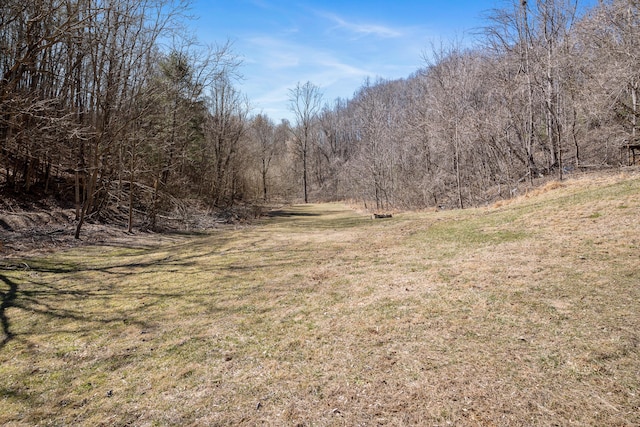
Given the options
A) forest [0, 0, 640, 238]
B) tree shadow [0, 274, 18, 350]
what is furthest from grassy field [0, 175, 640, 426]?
forest [0, 0, 640, 238]

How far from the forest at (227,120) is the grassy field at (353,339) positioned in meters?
4.45

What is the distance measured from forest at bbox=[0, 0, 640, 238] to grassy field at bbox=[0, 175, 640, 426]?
445cm

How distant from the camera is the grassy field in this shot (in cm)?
238

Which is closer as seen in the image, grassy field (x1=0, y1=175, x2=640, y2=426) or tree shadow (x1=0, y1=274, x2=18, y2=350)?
grassy field (x1=0, y1=175, x2=640, y2=426)

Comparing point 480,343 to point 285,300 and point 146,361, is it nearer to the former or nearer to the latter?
point 285,300

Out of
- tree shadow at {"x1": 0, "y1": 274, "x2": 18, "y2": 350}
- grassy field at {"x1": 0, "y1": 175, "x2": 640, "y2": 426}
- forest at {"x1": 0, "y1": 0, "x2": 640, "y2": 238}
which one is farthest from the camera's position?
forest at {"x1": 0, "y1": 0, "x2": 640, "y2": 238}

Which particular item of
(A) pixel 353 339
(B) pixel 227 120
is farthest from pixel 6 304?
(B) pixel 227 120

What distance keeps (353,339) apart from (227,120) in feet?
65.8

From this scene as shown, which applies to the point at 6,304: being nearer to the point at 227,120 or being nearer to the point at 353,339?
the point at 353,339

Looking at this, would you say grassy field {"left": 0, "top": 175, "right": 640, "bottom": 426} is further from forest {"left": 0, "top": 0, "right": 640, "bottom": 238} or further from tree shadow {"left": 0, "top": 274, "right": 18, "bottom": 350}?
forest {"left": 0, "top": 0, "right": 640, "bottom": 238}

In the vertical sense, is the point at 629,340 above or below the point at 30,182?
below

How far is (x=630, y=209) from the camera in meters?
6.02

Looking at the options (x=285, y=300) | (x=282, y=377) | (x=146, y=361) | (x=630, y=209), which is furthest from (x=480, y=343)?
(x=630, y=209)

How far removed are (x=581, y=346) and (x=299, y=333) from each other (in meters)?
2.54
